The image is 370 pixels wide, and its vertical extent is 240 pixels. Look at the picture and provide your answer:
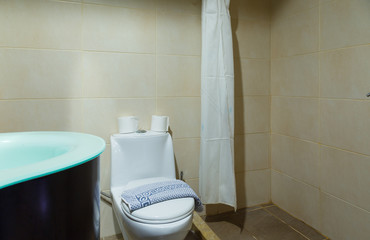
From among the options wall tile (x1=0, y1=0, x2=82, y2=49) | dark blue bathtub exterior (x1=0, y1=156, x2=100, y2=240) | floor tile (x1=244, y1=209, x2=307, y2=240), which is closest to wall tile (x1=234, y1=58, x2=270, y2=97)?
floor tile (x1=244, y1=209, x2=307, y2=240)

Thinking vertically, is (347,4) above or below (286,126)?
above

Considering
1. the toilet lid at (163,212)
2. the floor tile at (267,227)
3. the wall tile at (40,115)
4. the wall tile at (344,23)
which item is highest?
the wall tile at (344,23)

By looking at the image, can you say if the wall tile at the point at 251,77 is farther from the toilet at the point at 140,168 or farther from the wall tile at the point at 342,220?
the wall tile at the point at 342,220

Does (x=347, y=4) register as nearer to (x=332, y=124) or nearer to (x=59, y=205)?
(x=332, y=124)

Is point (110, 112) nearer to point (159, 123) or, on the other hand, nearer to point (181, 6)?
point (159, 123)

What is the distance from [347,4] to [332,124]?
2.56ft

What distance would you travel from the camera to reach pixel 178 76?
202cm

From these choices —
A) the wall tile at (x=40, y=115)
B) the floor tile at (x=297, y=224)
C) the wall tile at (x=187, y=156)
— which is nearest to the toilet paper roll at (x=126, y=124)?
the wall tile at (x=40, y=115)

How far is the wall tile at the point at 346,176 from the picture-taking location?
159 cm

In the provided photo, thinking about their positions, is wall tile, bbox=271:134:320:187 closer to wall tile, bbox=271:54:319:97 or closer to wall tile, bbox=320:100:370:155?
wall tile, bbox=320:100:370:155

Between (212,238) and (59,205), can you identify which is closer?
(59,205)

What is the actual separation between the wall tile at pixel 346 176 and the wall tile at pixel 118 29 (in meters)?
1.50

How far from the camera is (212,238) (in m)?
1.84

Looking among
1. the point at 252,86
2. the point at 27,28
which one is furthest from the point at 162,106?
the point at 27,28
